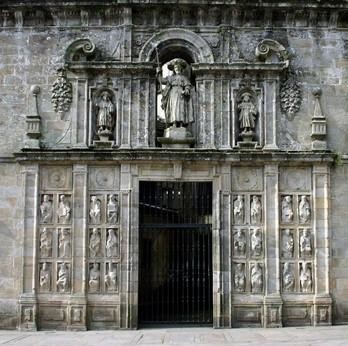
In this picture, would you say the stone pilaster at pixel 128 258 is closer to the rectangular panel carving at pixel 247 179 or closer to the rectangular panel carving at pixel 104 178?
the rectangular panel carving at pixel 104 178

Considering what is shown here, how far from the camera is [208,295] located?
13742mm

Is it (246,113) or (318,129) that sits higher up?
(246,113)

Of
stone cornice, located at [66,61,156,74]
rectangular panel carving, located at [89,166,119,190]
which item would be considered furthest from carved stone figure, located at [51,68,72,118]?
rectangular panel carving, located at [89,166,119,190]

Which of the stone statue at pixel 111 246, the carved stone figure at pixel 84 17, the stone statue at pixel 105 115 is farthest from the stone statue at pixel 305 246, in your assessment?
the carved stone figure at pixel 84 17

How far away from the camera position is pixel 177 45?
558 inches

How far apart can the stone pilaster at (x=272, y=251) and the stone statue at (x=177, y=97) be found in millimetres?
2282

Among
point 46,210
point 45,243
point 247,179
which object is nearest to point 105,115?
point 46,210

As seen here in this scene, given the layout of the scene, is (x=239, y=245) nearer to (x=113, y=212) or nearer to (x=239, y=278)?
(x=239, y=278)

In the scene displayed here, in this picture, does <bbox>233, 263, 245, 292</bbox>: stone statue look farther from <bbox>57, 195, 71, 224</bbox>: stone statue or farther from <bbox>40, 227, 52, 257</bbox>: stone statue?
<bbox>40, 227, 52, 257</bbox>: stone statue

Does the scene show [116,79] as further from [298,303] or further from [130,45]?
[298,303]

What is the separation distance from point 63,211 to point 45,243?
83cm

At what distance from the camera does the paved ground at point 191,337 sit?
11.5 meters

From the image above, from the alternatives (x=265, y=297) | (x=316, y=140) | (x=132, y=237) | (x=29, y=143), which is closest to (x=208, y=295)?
(x=265, y=297)

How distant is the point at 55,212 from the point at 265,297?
518 cm
